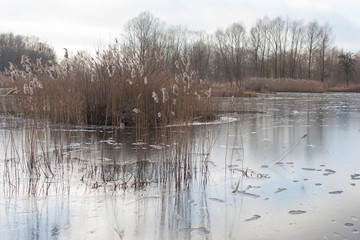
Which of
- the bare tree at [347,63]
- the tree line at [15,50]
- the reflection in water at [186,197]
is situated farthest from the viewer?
the tree line at [15,50]

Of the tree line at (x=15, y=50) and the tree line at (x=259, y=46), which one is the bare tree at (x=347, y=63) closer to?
the tree line at (x=259, y=46)

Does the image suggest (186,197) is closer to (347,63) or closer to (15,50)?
(347,63)

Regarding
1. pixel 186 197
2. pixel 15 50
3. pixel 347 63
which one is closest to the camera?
pixel 186 197

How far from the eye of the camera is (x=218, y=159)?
4.71 m

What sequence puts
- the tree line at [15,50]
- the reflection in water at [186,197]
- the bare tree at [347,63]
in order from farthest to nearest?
1. the tree line at [15,50]
2. the bare tree at [347,63]
3. the reflection in water at [186,197]

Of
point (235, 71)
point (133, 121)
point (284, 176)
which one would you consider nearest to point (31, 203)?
point (284, 176)

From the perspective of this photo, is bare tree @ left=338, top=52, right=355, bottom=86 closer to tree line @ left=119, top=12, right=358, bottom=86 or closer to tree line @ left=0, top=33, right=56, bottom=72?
tree line @ left=119, top=12, right=358, bottom=86

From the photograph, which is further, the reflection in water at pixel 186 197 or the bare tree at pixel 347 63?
the bare tree at pixel 347 63

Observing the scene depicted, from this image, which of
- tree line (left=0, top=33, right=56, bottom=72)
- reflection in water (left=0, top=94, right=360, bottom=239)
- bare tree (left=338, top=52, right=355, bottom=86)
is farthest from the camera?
tree line (left=0, top=33, right=56, bottom=72)

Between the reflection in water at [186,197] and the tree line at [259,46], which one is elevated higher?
the tree line at [259,46]

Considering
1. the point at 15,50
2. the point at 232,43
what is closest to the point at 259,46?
the point at 232,43

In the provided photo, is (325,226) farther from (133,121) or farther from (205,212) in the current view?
(133,121)

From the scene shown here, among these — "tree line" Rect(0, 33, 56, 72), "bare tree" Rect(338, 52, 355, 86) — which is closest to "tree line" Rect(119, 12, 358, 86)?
"bare tree" Rect(338, 52, 355, 86)

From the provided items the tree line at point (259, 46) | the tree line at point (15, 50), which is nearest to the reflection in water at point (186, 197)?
the tree line at point (259, 46)
